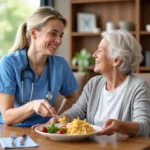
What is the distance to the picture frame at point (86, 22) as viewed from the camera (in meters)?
4.92

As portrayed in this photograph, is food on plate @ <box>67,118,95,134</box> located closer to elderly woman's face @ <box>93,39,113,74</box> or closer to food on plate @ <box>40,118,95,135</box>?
food on plate @ <box>40,118,95,135</box>

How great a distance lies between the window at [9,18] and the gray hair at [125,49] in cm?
236

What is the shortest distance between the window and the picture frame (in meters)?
0.64

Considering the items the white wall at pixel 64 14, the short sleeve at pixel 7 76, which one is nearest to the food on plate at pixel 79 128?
the short sleeve at pixel 7 76

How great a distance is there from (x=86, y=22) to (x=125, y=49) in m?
2.72

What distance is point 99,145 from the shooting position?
1.75 meters

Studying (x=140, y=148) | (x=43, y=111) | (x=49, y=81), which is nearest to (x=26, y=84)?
(x=49, y=81)

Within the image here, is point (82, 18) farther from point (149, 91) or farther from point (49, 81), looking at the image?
point (149, 91)

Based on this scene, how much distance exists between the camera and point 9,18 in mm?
4566

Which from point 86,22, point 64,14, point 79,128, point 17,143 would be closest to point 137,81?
point 79,128

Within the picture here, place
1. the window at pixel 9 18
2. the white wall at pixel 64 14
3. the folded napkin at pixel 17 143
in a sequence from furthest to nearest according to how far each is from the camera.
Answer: the white wall at pixel 64 14 → the window at pixel 9 18 → the folded napkin at pixel 17 143

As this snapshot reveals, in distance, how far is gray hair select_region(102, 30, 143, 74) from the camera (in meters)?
2.25

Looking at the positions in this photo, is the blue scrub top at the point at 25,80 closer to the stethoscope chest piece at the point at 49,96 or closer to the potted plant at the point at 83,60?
the stethoscope chest piece at the point at 49,96

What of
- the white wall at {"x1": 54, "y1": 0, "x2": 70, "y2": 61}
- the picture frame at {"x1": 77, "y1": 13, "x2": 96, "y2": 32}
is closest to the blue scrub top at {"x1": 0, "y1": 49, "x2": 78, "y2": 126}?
the picture frame at {"x1": 77, "y1": 13, "x2": 96, "y2": 32}
